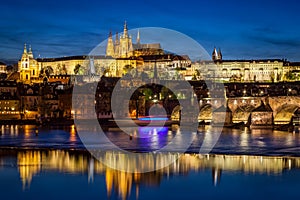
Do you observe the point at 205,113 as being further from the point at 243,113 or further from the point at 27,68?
the point at 27,68

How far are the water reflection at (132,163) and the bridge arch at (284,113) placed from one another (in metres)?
16.4

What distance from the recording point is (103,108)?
53281 millimetres

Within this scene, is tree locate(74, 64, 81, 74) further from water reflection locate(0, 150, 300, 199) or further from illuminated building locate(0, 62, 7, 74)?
water reflection locate(0, 150, 300, 199)

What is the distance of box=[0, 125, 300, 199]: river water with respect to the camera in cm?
1677

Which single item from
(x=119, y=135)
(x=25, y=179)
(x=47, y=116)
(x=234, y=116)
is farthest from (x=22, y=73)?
(x=25, y=179)

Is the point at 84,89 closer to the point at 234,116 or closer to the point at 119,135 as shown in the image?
the point at 234,116

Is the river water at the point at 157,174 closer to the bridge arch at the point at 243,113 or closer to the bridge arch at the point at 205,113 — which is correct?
the bridge arch at the point at 243,113

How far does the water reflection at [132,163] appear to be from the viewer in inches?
714

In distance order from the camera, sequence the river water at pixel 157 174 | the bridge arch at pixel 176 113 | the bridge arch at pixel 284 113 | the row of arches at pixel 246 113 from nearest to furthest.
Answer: the river water at pixel 157 174 → the bridge arch at pixel 284 113 → the row of arches at pixel 246 113 → the bridge arch at pixel 176 113

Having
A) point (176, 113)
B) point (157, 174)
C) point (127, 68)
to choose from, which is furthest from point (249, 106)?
point (127, 68)

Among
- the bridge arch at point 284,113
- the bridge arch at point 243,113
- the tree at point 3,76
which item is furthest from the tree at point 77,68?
the bridge arch at point 284,113

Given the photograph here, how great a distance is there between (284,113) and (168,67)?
6490 cm

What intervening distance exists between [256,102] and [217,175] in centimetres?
2153

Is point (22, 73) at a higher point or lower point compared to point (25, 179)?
higher
